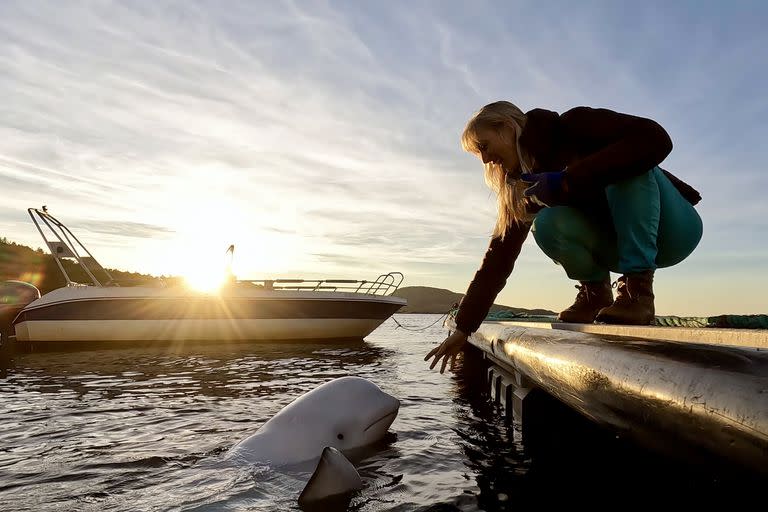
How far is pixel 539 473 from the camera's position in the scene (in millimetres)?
3164

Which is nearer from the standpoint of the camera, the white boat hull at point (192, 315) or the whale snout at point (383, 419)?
the whale snout at point (383, 419)

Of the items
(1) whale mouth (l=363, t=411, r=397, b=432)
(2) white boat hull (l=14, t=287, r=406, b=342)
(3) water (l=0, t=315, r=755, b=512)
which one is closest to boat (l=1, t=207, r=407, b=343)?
(2) white boat hull (l=14, t=287, r=406, b=342)

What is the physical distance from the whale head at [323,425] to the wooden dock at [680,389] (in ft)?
6.83

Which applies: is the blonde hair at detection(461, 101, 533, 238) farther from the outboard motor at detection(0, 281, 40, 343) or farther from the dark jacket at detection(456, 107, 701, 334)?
the outboard motor at detection(0, 281, 40, 343)

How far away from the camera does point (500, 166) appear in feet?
10.5

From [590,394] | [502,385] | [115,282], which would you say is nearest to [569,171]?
[590,394]

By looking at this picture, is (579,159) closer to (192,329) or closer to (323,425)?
(323,425)

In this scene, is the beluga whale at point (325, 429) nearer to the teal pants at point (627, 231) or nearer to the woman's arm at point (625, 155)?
the teal pants at point (627, 231)

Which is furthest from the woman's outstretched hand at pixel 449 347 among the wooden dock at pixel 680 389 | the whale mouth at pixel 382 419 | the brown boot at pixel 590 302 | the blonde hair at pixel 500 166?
the whale mouth at pixel 382 419

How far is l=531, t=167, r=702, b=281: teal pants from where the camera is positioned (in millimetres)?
2775

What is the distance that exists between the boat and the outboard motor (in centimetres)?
7

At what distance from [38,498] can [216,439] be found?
56.7 inches

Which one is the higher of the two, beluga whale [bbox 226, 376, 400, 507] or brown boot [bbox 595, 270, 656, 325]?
brown boot [bbox 595, 270, 656, 325]

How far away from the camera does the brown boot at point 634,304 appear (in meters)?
2.68
